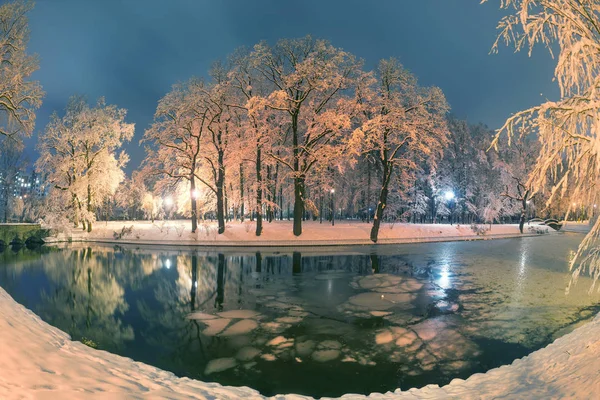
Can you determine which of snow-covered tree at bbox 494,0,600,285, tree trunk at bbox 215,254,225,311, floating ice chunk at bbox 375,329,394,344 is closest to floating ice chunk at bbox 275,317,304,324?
tree trunk at bbox 215,254,225,311

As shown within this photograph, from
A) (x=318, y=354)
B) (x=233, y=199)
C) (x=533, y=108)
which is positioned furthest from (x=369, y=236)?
(x=533, y=108)

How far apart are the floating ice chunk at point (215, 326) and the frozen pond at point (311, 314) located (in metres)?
0.03

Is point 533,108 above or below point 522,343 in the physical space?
above

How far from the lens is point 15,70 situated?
71.4 ft

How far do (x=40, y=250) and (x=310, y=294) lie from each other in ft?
84.6

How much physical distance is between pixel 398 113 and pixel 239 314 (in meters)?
23.8

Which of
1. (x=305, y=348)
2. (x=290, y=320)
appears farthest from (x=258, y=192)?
(x=305, y=348)

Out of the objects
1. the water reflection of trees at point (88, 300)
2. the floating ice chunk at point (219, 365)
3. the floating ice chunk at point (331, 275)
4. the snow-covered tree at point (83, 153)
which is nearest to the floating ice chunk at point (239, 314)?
the water reflection of trees at point (88, 300)

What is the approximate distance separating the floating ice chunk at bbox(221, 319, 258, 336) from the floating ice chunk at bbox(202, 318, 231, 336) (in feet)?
0.79

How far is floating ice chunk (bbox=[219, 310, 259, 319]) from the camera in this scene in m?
11.3

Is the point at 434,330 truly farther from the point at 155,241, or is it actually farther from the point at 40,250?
the point at 40,250

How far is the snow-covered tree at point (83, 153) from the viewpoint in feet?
126

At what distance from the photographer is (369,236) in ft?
114

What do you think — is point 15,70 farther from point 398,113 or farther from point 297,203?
point 398,113
